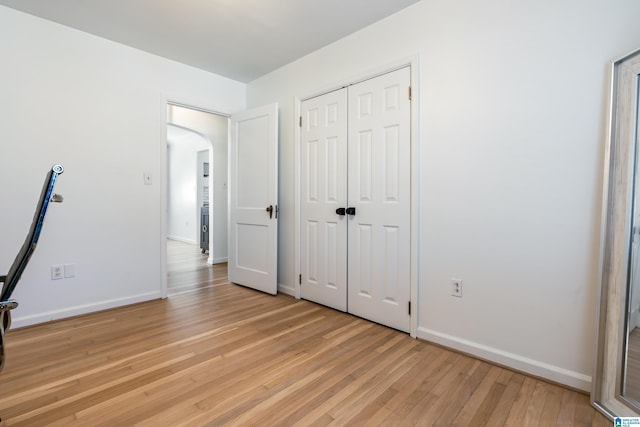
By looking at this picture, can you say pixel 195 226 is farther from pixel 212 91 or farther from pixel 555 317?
pixel 555 317

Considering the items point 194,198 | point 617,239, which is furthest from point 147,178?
point 194,198

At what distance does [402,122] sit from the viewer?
2.38 m

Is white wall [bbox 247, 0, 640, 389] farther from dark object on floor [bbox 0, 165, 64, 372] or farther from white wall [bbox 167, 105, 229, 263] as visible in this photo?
white wall [bbox 167, 105, 229, 263]

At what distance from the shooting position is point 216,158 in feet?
17.2

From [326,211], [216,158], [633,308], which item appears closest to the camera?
[633,308]

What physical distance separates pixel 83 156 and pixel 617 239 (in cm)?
380

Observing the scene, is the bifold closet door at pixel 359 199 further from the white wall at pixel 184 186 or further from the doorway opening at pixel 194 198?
the white wall at pixel 184 186

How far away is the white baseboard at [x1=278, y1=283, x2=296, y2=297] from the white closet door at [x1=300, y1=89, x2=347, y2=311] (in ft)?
0.47

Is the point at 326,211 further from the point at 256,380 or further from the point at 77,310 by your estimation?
the point at 77,310

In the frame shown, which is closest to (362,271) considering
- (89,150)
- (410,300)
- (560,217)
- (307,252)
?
(410,300)

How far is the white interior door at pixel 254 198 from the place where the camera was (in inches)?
132

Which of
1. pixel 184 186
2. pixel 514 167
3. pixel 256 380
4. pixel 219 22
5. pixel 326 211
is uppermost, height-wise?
pixel 219 22

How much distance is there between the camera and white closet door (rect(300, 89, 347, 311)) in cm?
285

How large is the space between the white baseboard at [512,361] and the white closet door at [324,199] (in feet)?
2.94
